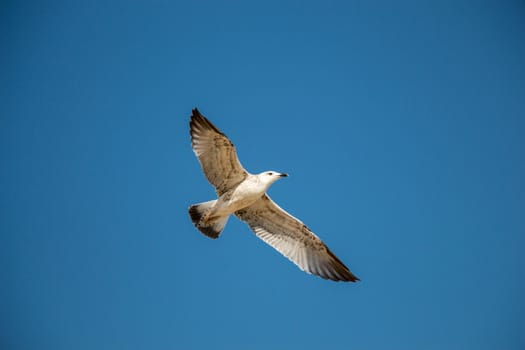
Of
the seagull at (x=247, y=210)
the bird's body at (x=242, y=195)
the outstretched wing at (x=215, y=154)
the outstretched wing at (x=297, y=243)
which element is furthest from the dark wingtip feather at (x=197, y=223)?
the outstretched wing at (x=297, y=243)

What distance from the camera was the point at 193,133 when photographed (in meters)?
8.65

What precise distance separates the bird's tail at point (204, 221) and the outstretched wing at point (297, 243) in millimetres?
762

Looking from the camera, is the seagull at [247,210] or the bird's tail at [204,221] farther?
the bird's tail at [204,221]

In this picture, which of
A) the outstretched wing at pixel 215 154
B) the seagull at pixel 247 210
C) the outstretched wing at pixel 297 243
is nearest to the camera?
the outstretched wing at pixel 215 154

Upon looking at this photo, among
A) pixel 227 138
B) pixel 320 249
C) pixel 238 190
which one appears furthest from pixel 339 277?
pixel 227 138

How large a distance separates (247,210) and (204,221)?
36.4 inches

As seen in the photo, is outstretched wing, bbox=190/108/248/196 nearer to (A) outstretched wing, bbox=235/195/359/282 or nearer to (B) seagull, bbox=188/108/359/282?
(B) seagull, bbox=188/108/359/282

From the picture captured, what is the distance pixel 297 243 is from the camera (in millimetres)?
9820

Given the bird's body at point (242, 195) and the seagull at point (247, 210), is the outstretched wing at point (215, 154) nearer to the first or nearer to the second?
the seagull at point (247, 210)

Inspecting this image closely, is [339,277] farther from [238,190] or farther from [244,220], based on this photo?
[238,190]

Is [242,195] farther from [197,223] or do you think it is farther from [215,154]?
[197,223]

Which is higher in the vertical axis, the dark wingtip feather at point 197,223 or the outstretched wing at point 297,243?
the outstretched wing at point 297,243

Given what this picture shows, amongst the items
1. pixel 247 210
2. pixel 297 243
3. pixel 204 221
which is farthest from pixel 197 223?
pixel 297 243

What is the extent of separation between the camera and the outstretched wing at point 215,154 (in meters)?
8.48
